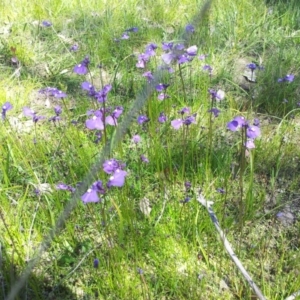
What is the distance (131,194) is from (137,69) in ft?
4.72

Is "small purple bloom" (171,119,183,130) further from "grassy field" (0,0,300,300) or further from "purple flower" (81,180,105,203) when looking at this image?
"purple flower" (81,180,105,203)

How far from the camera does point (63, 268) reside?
172 cm

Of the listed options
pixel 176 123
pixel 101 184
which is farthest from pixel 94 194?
pixel 176 123

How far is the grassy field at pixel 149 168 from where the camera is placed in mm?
1620

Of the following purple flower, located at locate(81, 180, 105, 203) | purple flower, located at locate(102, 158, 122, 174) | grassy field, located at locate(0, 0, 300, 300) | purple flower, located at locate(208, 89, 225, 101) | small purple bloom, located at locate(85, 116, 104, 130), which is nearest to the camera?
purple flower, located at locate(81, 180, 105, 203)

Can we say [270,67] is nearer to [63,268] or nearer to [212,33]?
[212,33]

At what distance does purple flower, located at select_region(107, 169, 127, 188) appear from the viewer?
4.16ft

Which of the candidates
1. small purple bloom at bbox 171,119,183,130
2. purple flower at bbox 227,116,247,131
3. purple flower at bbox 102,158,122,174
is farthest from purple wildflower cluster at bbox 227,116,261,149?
purple flower at bbox 102,158,122,174

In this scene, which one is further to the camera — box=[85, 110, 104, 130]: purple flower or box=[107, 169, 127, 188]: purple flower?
box=[85, 110, 104, 130]: purple flower

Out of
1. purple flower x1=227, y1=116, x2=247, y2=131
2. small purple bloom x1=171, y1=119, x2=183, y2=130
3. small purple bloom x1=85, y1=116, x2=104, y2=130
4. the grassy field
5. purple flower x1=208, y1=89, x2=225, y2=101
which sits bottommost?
the grassy field

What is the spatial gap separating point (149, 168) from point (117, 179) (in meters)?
0.87

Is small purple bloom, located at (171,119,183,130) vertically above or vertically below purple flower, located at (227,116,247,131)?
below

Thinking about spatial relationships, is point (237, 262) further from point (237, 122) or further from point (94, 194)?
point (94, 194)

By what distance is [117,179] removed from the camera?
1291mm
